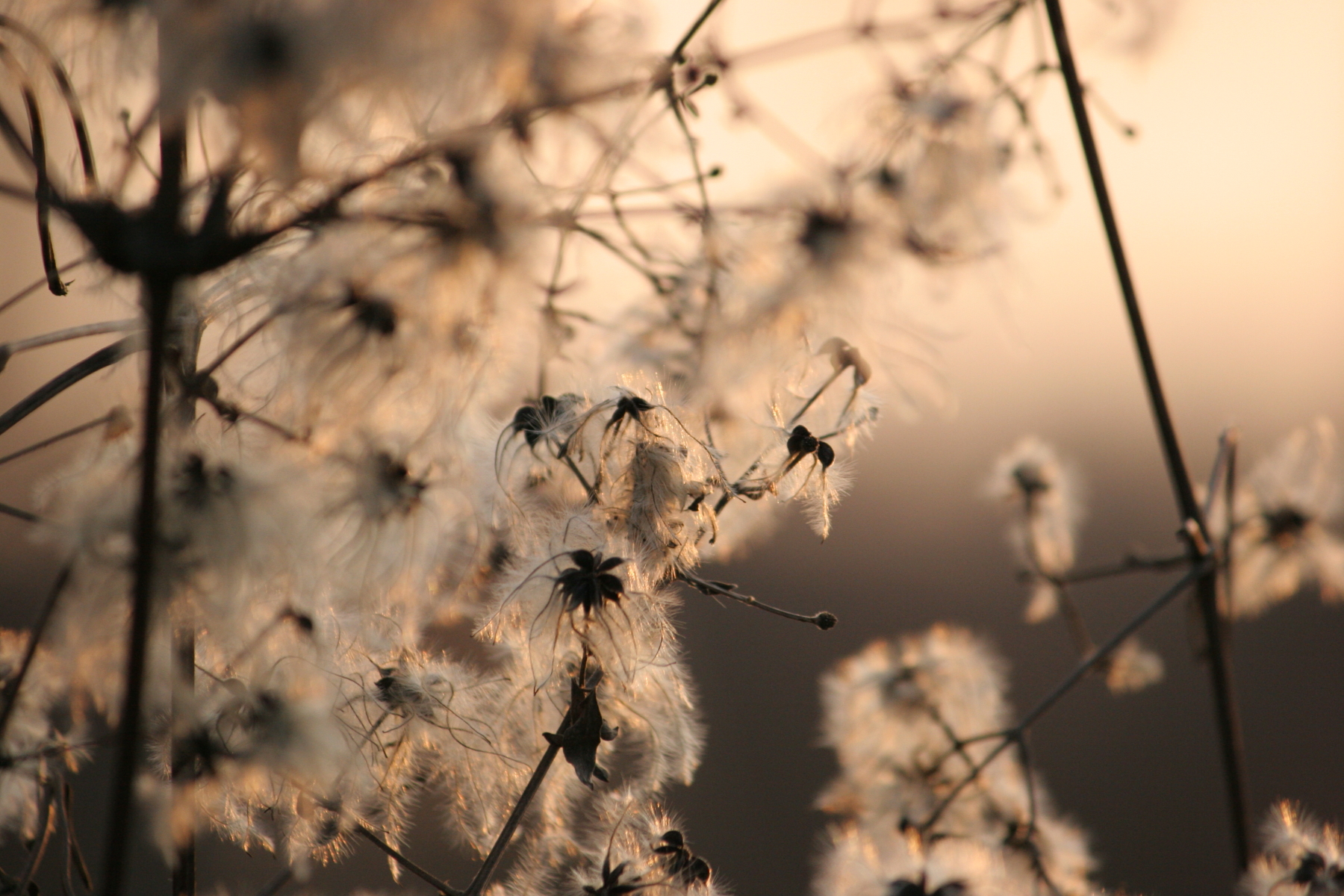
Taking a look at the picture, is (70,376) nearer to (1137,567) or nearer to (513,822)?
(513,822)

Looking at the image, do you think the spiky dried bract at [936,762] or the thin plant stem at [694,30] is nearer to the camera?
the thin plant stem at [694,30]

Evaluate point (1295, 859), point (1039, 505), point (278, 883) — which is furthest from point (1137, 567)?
point (278, 883)

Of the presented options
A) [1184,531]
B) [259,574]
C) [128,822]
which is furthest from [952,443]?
[128,822]

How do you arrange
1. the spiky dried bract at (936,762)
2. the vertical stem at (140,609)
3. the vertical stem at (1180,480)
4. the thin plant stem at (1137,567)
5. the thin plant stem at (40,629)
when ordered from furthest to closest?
the spiky dried bract at (936,762), the thin plant stem at (1137,567), the vertical stem at (1180,480), the thin plant stem at (40,629), the vertical stem at (140,609)

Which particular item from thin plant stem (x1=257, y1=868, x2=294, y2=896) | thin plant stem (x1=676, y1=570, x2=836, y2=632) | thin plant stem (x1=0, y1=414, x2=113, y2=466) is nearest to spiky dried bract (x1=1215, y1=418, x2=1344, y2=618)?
thin plant stem (x1=676, y1=570, x2=836, y2=632)

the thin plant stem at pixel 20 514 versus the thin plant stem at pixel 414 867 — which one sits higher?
the thin plant stem at pixel 20 514

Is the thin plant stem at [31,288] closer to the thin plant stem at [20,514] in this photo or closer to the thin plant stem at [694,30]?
the thin plant stem at [20,514]

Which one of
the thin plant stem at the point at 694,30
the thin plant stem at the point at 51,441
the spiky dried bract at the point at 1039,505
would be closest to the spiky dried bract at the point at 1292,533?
the spiky dried bract at the point at 1039,505
